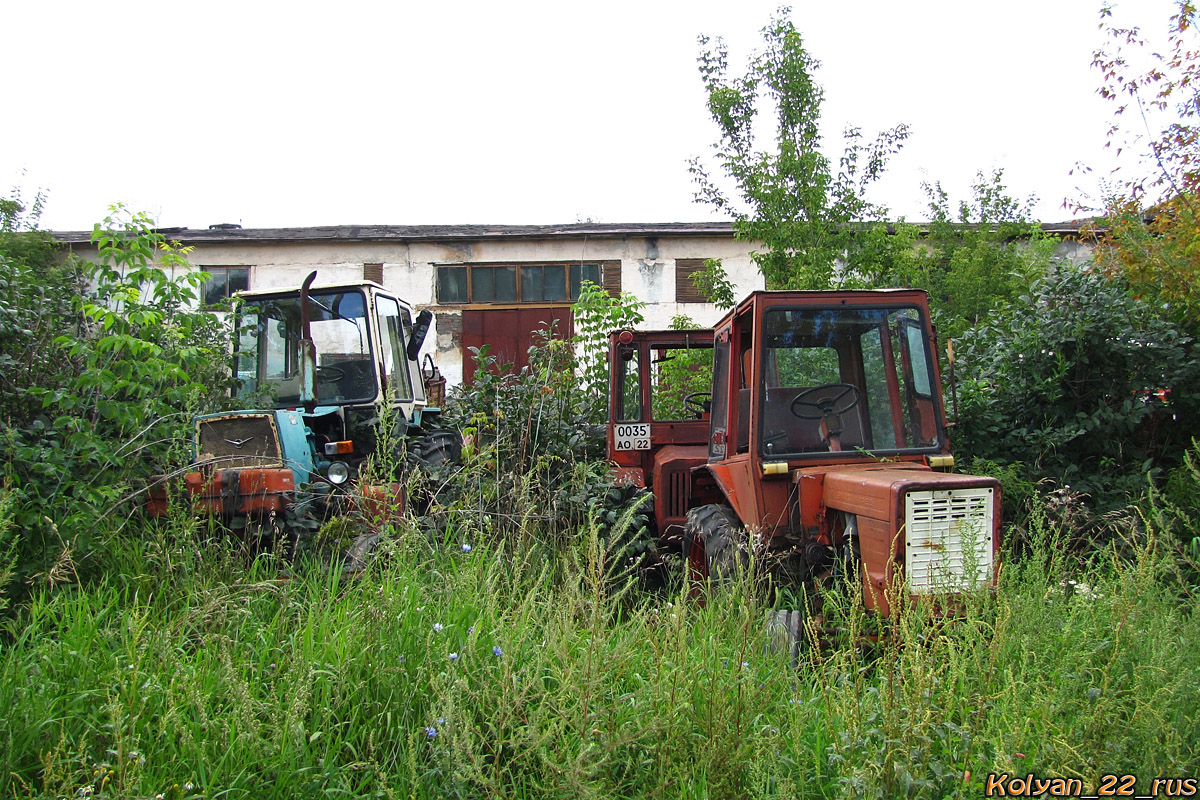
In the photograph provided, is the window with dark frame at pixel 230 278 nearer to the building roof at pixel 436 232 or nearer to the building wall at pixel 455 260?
A: the building wall at pixel 455 260

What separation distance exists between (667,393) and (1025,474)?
2.88m

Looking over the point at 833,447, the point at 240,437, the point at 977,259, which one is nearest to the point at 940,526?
the point at 833,447

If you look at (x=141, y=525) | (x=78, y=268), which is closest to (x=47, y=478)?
(x=141, y=525)

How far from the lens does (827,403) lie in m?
4.44

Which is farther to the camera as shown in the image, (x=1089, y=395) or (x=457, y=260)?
(x=457, y=260)

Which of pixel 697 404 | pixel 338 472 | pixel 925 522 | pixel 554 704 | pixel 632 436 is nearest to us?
pixel 554 704

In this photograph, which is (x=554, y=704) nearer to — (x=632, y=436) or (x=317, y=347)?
(x=632, y=436)

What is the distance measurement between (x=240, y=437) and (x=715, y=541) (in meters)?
3.13

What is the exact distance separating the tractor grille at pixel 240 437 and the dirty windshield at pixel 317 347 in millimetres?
1052

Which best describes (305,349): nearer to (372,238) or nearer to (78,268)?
(78,268)

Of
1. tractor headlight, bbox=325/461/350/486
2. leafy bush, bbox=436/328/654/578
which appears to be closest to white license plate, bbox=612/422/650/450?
leafy bush, bbox=436/328/654/578

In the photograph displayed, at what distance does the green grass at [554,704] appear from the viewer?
226cm

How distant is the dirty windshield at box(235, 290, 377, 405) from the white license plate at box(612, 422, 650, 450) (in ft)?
6.72

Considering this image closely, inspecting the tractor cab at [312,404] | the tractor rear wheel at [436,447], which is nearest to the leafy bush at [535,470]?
the tractor rear wheel at [436,447]
